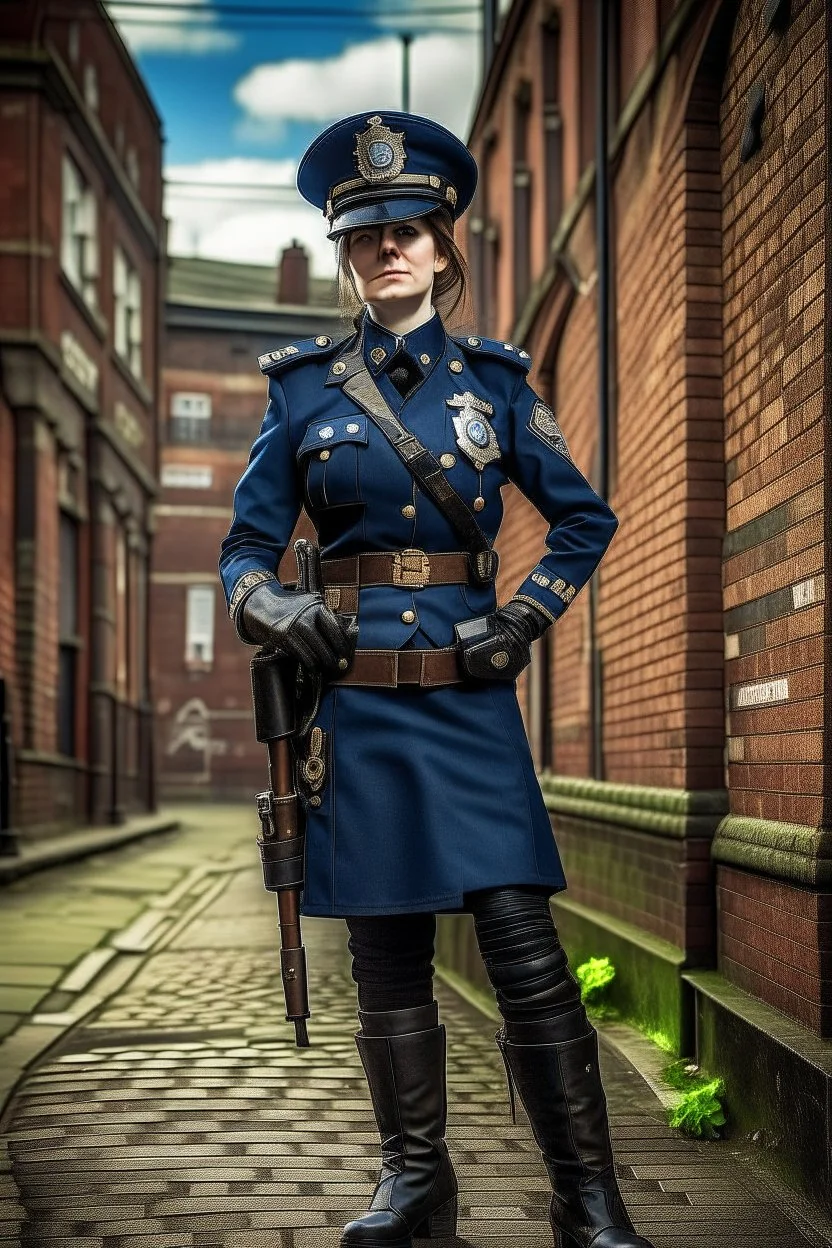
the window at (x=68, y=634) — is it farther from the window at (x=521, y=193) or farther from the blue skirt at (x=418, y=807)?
the blue skirt at (x=418, y=807)

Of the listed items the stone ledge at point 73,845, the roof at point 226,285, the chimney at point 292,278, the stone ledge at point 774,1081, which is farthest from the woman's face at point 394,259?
the chimney at point 292,278

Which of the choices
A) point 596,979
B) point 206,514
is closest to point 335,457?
point 596,979

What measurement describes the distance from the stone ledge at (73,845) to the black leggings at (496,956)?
27.9ft

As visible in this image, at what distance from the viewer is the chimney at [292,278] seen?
35.8m

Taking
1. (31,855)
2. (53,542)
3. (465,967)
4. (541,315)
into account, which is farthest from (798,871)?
(53,542)

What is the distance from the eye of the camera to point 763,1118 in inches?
151

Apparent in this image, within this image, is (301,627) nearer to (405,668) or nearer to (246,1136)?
(405,668)

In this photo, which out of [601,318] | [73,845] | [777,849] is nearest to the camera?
[777,849]

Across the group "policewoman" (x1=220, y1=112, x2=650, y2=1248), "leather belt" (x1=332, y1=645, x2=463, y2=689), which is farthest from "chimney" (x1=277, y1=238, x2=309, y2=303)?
"leather belt" (x1=332, y1=645, x2=463, y2=689)

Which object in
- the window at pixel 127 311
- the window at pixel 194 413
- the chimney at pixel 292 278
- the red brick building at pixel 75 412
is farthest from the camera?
the chimney at pixel 292 278

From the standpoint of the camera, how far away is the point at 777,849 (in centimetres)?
405

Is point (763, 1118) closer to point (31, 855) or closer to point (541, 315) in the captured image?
point (541, 315)

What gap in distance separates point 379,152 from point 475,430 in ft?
1.99

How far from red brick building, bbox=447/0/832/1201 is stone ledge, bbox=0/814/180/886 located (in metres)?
5.56
